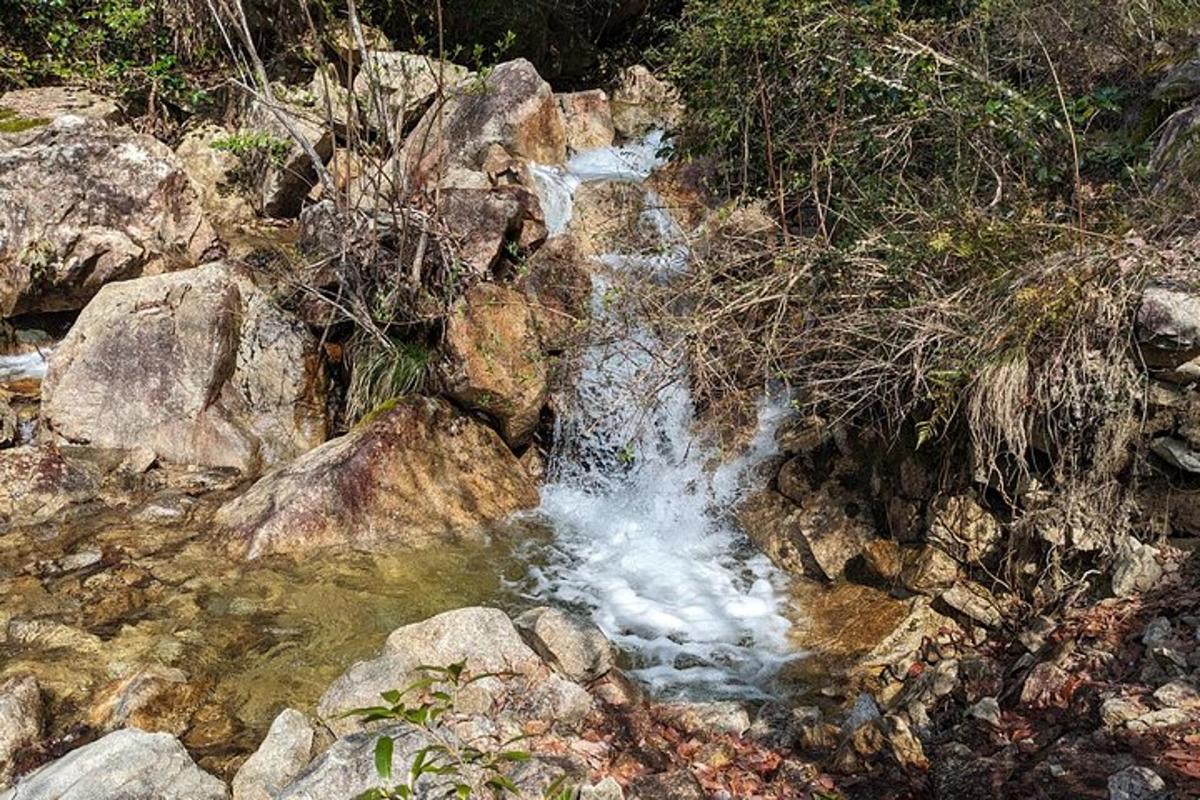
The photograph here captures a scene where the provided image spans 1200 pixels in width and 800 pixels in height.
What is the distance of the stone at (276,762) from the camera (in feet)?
11.0

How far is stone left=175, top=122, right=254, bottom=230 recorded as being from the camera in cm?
981

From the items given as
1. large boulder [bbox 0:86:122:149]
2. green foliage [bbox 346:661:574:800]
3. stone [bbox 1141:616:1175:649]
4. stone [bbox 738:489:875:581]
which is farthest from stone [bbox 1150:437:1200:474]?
large boulder [bbox 0:86:122:149]

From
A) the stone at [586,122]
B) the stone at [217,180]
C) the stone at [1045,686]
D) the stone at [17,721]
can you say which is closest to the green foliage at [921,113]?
the stone at [1045,686]

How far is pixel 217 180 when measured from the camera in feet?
32.8

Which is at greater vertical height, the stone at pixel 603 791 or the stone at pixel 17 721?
the stone at pixel 603 791

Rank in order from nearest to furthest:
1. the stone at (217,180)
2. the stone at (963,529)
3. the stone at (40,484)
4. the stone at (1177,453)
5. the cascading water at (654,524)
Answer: the stone at (1177,453)
the stone at (963,529)
the cascading water at (654,524)
the stone at (40,484)
the stone at (217,180)

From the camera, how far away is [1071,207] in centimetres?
507

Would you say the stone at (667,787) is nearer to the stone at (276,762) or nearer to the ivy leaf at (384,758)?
the ivy leaf at (384,758)

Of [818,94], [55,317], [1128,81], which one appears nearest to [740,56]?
[818,94]

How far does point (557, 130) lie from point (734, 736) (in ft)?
27.2

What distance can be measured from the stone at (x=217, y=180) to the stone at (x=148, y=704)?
671cm

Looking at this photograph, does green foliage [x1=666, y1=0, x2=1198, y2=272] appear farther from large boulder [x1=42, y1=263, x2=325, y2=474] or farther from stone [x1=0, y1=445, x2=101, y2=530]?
stone [x1=0, y1=445, x2=101, y2=530]

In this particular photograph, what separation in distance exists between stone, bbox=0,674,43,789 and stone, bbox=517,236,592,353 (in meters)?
4.09

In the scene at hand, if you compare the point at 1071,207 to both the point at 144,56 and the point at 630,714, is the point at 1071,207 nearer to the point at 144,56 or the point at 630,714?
the point at 630,714
